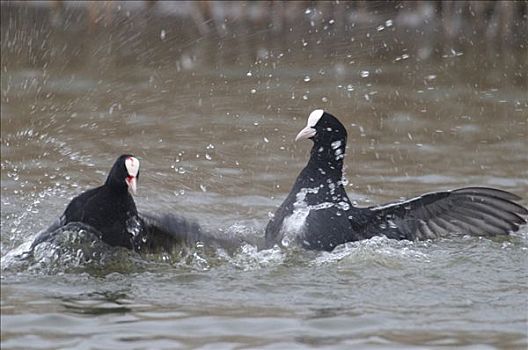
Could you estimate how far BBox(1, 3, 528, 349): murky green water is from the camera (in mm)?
5176

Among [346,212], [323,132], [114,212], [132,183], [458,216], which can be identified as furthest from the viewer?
[458,216]

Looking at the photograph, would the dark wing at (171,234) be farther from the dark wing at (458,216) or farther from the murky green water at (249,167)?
the dark wing at (458,216)

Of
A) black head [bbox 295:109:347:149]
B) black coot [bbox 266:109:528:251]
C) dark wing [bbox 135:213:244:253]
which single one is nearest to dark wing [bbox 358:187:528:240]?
black coot [bbox 266:109:528:251]

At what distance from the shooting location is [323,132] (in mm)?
6574

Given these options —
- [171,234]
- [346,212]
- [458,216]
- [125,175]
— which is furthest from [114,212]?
[458,216]

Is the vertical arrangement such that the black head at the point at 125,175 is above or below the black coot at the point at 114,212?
above

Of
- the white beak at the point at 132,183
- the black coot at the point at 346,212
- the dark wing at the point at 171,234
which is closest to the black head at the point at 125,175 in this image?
the white beak at the point at 132,183

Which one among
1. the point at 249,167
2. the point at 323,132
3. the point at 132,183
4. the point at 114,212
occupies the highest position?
the point at 323,132

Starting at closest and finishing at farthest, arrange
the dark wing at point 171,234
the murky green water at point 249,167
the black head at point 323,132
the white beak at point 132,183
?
1. the murky green water at point 249,167
2. the white beak at point 132,183
3. the dark wing at point 171,234
4. the black head at point 323,132

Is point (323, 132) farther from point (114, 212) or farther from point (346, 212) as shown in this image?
point (114, 212)

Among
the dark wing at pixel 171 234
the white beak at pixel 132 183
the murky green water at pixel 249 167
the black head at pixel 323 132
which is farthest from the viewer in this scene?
the black head at pixel 323 132

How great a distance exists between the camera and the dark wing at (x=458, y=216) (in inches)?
259

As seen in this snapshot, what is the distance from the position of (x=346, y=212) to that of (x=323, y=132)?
1.45 ft

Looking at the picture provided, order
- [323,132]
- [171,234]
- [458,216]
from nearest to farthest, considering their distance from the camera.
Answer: [171,234], [323,132], [458,216]
